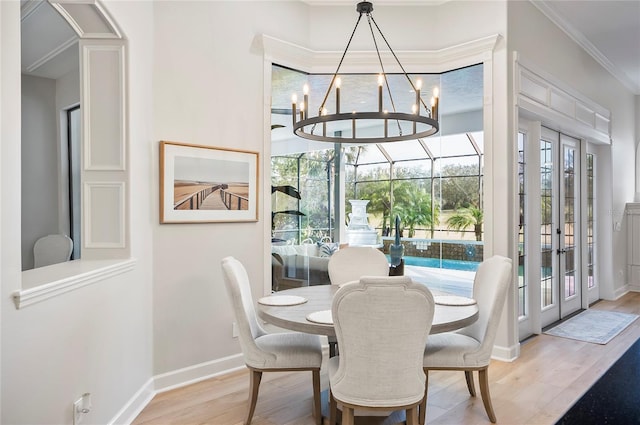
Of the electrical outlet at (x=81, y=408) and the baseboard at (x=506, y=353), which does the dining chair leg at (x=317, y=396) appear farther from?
the baseboard at (x=506, y=353)

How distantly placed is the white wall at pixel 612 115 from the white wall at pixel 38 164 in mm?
5005

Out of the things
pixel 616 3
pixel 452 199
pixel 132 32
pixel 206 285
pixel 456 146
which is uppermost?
pixel 616 3

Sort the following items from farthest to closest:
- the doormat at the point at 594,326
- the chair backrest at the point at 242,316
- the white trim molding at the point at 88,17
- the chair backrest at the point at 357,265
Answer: the doormat at the point at 594,326 → the chair backrest at the point at 357,265 → the chair backrest at the point at 242,316 → the white trim molding at the point at 88,17

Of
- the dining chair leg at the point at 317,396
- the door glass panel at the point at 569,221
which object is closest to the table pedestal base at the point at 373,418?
the dining chair leg at the point at 317,396

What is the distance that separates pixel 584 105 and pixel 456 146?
1.99m

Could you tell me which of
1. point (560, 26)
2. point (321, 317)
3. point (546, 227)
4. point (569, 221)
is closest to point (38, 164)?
point (321, 317)

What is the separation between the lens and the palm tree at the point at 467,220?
13.0 ft

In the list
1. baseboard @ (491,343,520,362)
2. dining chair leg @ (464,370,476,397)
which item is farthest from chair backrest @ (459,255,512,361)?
baseboard @ (491,343,520,362)

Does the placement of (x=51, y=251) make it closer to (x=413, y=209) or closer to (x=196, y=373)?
(x=196, y=373)

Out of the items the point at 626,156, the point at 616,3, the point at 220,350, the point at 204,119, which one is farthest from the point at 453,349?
the point at 626,156

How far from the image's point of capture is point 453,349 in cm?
251

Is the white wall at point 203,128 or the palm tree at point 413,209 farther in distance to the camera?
the palm tree at point 413,209

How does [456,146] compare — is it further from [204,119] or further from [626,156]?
[626,156]

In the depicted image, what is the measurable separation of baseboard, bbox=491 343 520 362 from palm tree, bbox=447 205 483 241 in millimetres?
995
